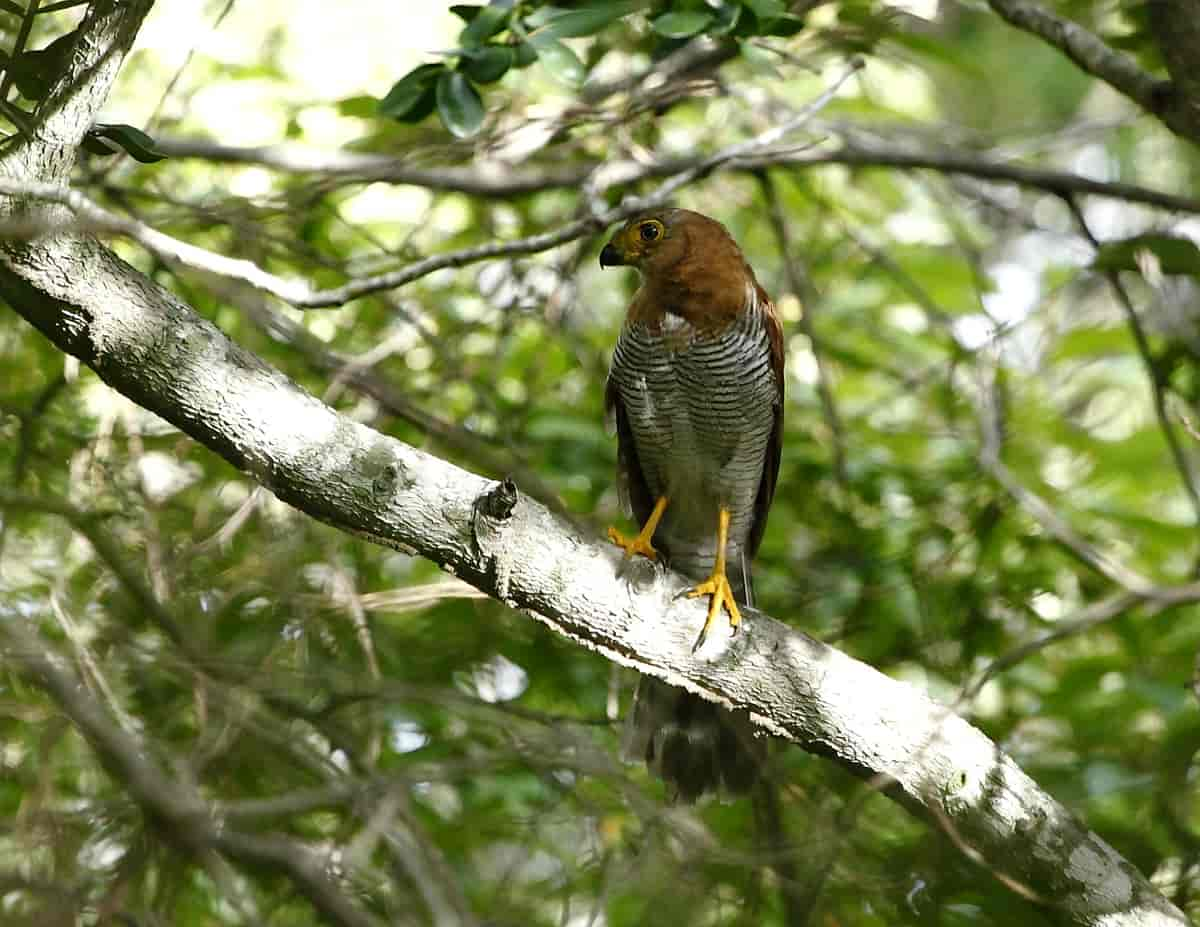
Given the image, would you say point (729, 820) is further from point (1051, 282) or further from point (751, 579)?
point (1051, 282)

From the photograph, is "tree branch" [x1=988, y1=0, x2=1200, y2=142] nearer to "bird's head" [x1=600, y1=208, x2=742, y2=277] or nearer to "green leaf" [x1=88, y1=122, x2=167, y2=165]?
"bird's head" [x1=600, y1=208, x2=742, y2=277]

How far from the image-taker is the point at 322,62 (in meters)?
6.38

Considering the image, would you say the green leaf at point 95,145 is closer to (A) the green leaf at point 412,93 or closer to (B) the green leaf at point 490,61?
(A) the green leaf at point 412,93

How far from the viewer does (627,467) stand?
4.89 m

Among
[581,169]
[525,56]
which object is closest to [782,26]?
[525,56]

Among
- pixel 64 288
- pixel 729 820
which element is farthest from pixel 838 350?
pixel 64 288

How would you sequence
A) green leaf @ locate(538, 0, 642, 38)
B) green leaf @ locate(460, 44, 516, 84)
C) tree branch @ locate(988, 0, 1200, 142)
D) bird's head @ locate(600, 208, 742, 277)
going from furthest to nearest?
bird's head @ locate(600, 208, 742, 277)
tree branch @ locate(988, 0, 1200, 142)
green leaf @ locate(460, 44, 516, 84)
green leaf @ locate(538, 0, 642, 38)

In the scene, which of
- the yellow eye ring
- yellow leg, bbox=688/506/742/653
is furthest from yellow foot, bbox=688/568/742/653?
the yellow eye ring

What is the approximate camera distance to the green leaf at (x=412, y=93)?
3.82 metres

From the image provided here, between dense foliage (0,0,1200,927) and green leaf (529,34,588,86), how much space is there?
2 centimetres

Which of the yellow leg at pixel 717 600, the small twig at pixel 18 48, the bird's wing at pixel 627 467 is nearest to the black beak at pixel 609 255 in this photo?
the bird's wing at pixel 627 467

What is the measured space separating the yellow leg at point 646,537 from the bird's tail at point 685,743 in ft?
1.43

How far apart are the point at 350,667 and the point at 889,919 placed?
1.76 m

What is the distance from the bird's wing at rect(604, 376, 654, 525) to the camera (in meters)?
4.75
